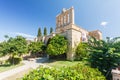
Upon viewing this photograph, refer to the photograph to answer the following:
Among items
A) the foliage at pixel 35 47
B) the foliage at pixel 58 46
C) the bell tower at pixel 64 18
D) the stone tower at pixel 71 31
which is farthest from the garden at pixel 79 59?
the bell tower at pixel 64 18

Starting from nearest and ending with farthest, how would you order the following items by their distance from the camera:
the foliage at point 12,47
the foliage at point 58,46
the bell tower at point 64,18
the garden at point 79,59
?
1. the garden at point 79,59
2. the foliage at point 12,47
3. the foliage at point 58,46
4. the bell tower at point 64,18

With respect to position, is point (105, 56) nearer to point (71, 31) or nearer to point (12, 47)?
point (71, 31)

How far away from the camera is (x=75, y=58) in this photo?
2217 cm

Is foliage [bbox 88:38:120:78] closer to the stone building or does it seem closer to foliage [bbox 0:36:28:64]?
the stone building

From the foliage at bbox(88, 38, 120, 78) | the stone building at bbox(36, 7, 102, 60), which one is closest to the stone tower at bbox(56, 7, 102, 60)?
the stone building at bbox(36, 7, 102, 60)

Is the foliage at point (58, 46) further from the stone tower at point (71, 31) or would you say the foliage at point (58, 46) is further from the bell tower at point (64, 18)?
the bell tower at point (64, 18)

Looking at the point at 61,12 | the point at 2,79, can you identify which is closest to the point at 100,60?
the point at 2,79

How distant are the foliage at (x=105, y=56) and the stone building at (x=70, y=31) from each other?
40.4ft

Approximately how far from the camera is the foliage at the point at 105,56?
30.0 feet

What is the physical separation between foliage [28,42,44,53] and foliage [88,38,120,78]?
20140 mm

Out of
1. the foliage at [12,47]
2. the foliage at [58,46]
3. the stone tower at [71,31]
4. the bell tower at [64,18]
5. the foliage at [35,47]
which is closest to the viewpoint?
the foliage at [12,47]

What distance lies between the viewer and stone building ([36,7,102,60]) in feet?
73.8

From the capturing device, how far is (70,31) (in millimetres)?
22656

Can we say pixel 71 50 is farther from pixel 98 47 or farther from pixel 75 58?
pixel 98 47
